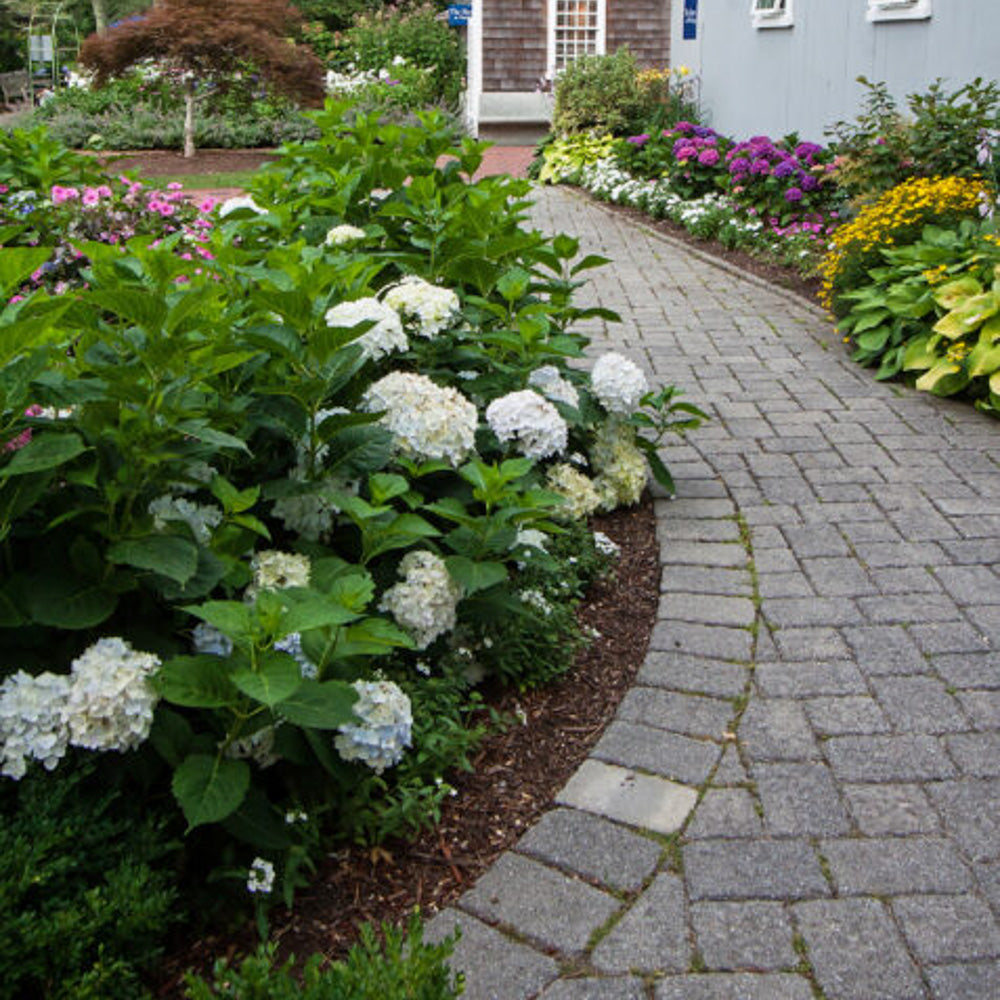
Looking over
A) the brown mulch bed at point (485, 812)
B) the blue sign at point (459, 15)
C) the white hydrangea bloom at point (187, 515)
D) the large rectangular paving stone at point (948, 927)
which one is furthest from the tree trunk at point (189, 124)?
the large rectangular paving stone at point (948, 927)

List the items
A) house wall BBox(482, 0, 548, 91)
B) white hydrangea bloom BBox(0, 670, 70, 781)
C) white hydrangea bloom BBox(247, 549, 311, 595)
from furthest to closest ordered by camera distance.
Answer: house wall BBox(482, 0, 548, 91), white hydrangea bloom BBox(247, 549, 311, 595), white hydrangea bloom BBox(0, 670, 70, 781)

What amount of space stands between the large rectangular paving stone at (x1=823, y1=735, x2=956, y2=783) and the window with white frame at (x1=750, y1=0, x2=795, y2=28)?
9.63 m

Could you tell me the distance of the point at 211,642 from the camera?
2.51 metres

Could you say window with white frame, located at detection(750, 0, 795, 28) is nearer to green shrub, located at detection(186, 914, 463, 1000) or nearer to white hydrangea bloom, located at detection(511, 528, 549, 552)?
white hydrangea bloom, located at detection(511, 528, 549, 552)

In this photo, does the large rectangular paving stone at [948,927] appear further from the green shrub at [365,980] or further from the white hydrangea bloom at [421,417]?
the white hydrangea bloom at [421,417]

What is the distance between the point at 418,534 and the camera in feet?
9.31

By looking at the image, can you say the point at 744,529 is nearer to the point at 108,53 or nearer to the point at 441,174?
the point at 441,174

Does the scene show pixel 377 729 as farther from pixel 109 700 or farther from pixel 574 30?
pixel 574 30

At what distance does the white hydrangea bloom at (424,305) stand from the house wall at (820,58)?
5710 millimetres

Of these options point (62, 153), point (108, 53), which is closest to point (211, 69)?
point (108, 53)

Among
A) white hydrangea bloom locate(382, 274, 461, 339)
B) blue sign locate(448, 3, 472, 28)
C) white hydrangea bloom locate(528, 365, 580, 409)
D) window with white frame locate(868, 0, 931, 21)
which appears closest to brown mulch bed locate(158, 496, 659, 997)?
white hydrangea bloom locate(528, 365, 580, 409)

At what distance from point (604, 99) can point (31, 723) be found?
45.3ft

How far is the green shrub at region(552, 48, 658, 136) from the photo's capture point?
48.2 feet

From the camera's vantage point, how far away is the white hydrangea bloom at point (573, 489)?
13.8ft
